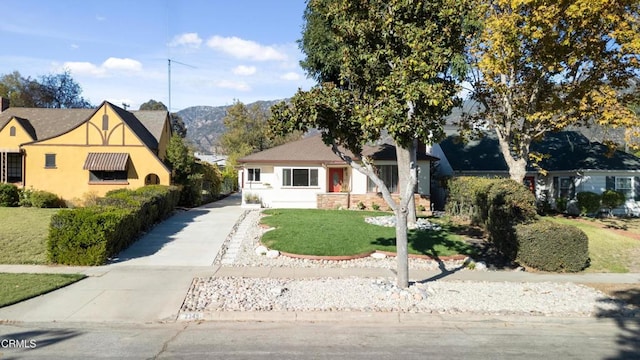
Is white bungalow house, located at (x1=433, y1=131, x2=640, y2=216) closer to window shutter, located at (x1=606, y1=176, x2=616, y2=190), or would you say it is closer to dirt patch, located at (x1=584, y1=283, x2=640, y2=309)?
window shutter, located at (x1=606, y1=176, x2=616, y2=190)

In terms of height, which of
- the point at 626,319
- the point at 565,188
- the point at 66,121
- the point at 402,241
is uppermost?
the point at 66,121

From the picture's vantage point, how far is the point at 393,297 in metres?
8.77

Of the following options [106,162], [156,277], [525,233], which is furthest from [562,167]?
[106,162]

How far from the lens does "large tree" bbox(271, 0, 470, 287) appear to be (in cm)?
827

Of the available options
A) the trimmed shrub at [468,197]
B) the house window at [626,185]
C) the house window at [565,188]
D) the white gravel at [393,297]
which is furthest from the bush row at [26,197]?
the house window at [626,185]

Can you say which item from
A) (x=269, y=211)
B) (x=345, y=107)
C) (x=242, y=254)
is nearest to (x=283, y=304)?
(x=345, y=107)

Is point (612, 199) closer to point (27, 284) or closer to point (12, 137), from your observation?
point (27, 284)

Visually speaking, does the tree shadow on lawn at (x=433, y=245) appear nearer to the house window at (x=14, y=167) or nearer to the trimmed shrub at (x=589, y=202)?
the trimmed shrub at (x=589, y=202)

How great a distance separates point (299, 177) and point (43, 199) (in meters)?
13.3

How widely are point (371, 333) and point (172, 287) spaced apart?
478 cm

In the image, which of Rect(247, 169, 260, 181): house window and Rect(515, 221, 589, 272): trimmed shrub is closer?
Rect(515, 221, 589, 272): trimmed shrub

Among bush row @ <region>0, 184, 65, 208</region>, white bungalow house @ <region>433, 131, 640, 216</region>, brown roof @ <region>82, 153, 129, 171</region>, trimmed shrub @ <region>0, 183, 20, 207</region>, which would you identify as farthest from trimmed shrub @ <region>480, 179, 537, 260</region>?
trimmed shrub @ <region>0, 183, 20, 207</region>

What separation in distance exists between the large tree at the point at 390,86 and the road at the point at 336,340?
82.9 inches

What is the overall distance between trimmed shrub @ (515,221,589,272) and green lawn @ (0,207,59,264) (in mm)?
13126
